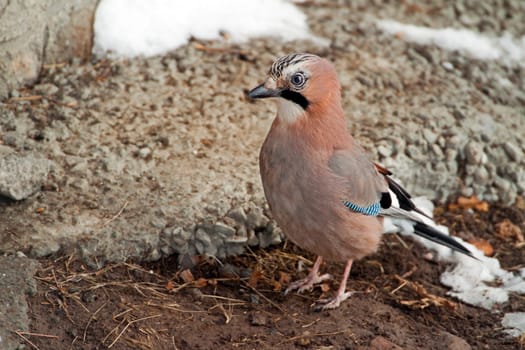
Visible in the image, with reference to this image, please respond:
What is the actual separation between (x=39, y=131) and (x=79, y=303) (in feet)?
5.35

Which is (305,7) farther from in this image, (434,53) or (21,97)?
(21,97)

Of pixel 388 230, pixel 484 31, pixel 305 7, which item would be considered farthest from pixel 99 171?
pixel 484 31

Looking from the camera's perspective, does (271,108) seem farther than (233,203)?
Yes

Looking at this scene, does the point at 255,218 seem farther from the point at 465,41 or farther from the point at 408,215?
the point at 465,41

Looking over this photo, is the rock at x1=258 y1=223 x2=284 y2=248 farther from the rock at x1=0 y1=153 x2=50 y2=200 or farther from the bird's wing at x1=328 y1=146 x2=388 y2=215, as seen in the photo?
the rock at x1=0 y1=153 x2=50 y2=200

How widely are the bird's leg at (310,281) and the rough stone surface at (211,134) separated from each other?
0.37 m

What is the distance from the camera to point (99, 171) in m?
5.52

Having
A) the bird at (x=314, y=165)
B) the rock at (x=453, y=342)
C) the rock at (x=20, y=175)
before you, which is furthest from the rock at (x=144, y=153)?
the rock at (x=453, y=342)

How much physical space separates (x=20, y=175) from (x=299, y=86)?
185cm

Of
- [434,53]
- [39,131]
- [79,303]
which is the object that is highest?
[434,53]

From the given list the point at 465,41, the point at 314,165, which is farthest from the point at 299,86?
the point at 465,41

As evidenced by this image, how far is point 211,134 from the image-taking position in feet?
19.9

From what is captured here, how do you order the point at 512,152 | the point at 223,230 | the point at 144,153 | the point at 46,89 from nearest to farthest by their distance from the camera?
the point at 223,230 < the point at 144,153 < the point at 46,89 < the point at 512,152

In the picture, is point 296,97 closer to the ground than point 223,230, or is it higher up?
higher up
